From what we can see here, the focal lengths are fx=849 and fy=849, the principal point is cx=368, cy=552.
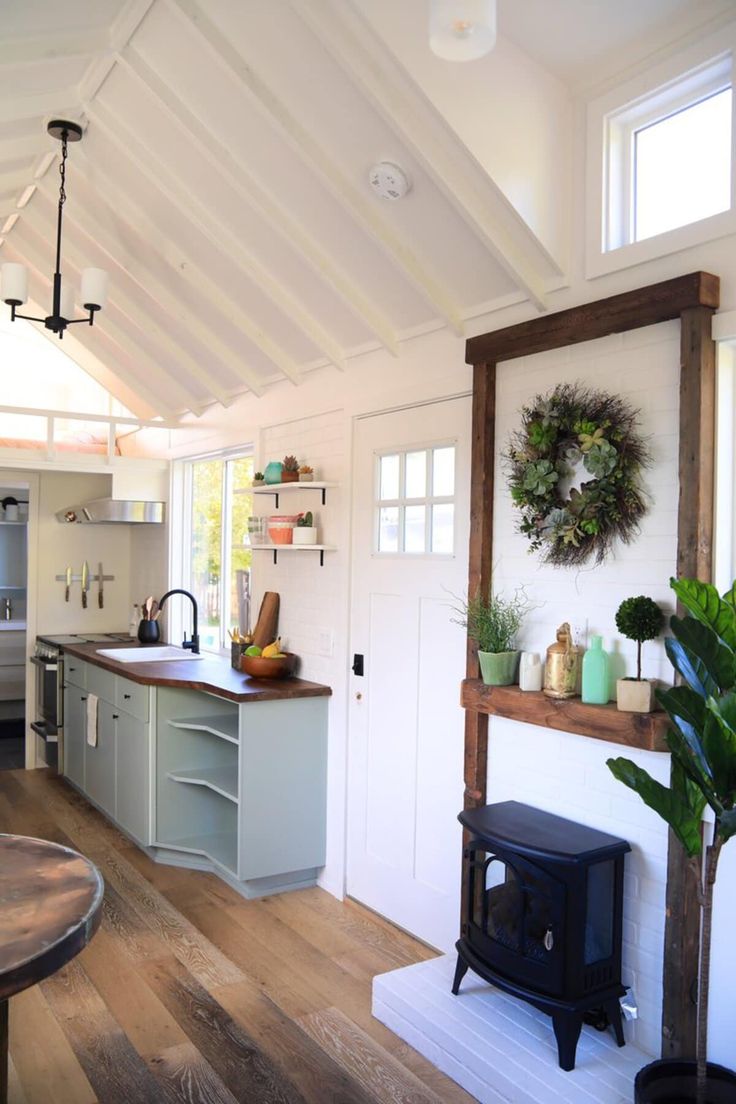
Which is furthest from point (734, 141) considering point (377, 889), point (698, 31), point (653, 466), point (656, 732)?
point (377, 889)

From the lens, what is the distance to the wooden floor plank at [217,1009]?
8.27ft

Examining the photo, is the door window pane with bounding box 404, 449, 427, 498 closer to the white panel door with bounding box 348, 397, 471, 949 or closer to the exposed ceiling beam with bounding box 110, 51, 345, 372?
the white panel door with bounding box 348, 397, 471, 949

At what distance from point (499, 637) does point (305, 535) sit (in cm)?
140

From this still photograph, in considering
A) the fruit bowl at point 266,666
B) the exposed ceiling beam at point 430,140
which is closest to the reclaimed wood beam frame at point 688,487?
the exposed ceiling beam at point 430,140

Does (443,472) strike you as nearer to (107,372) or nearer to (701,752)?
(701,752)

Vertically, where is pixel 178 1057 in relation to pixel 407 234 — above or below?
below

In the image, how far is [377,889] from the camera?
3.70 m

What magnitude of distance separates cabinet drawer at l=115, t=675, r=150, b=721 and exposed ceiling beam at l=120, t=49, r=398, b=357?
85.6 inches

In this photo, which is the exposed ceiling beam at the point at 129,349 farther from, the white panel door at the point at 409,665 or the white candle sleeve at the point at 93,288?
the white panel door at the point at 409,665

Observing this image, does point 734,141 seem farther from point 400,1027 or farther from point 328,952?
point 328,952

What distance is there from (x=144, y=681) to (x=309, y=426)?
1515 millimetres

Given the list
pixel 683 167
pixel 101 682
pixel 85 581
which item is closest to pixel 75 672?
pixel 101 682

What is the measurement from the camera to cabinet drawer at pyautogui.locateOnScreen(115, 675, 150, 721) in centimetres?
435

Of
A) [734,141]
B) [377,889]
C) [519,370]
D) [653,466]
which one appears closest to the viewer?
[734,141]
